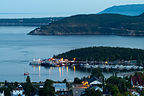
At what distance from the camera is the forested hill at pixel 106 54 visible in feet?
79.9

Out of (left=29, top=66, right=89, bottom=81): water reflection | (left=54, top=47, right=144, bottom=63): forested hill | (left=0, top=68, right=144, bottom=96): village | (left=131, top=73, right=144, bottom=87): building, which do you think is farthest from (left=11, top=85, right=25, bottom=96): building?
(left=54, top=47, right=144, bottom=63): forested hill

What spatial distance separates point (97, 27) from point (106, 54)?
133 feet

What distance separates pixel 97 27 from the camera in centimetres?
6569

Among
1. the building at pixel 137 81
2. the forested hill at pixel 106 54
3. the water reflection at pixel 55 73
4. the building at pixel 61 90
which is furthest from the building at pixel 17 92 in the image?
the forested hill at pixel 106 54

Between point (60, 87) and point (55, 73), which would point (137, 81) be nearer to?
point (60, 87)

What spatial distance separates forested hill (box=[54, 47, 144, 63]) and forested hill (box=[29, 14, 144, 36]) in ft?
107

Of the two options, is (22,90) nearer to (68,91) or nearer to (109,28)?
(68,91)

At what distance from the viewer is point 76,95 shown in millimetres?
11750

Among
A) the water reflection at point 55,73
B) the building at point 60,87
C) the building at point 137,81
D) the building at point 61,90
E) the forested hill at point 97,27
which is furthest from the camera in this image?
the forested hill at point 97,27

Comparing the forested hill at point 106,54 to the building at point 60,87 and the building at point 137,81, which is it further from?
the building at point 60,87

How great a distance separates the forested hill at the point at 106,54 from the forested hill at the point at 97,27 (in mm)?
32613

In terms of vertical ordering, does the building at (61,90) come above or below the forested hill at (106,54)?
above

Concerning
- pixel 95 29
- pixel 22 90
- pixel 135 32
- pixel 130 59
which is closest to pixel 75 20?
pixel 95 29

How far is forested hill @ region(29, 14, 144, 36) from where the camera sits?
61281mm
